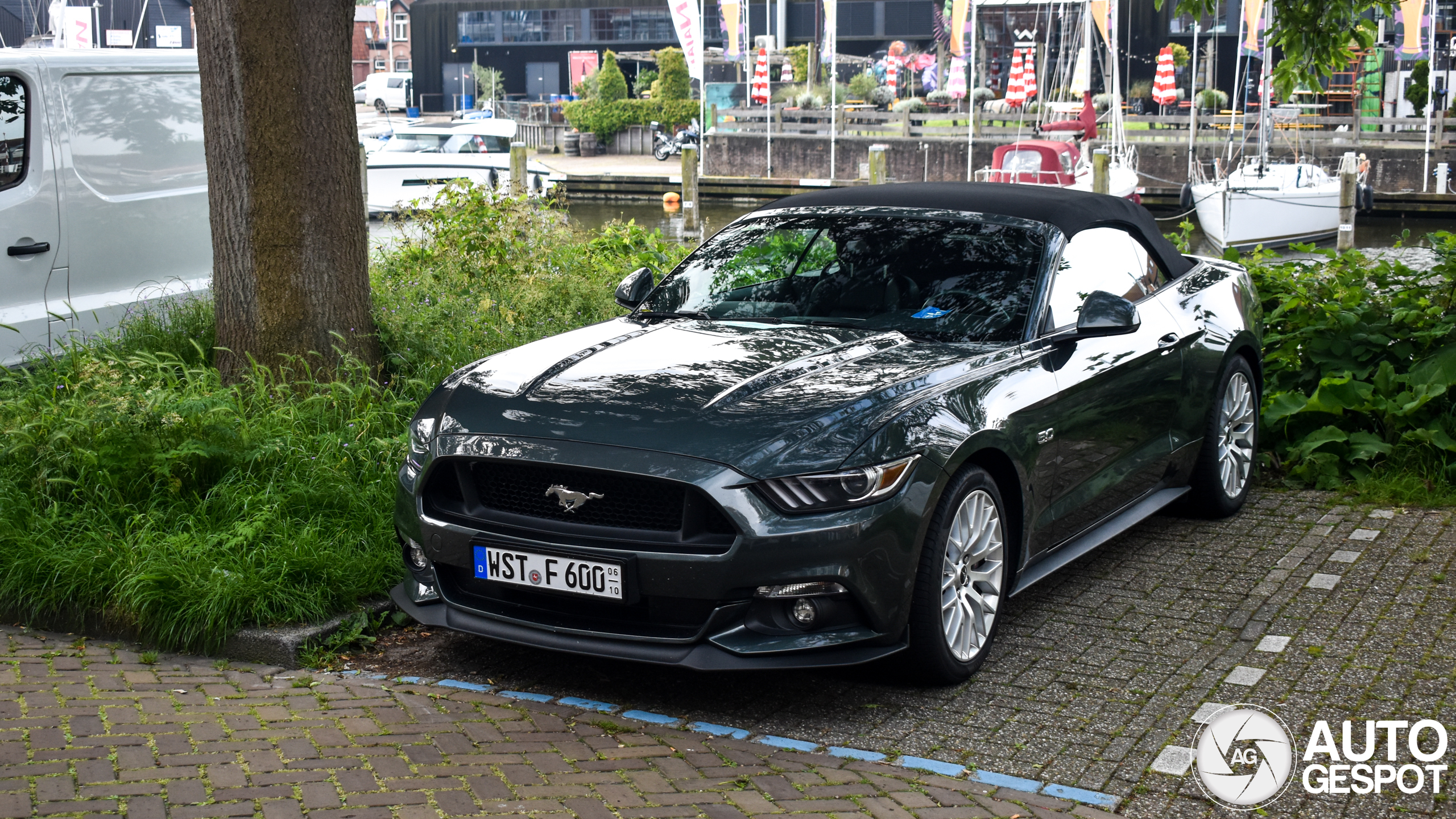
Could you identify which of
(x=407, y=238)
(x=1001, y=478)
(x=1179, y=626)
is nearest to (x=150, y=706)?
(x=1001, y=478)

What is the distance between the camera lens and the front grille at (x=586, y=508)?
4.01 m

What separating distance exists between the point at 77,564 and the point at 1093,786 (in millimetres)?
3564

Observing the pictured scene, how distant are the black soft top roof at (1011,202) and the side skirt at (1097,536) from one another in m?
1.07

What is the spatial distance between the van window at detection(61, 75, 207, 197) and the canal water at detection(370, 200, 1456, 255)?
58.7ft

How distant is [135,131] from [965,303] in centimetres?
482

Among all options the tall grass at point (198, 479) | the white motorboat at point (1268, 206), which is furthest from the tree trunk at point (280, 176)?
the white motorboat at point (1268, 206)

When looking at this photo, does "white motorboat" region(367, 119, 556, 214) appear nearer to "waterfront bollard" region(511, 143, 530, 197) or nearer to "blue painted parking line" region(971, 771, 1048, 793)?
"waterfront bollard" region(511, 143, 530, 197)

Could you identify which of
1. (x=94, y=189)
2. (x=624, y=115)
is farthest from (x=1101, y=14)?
(x=94, y=189)

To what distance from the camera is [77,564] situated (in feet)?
16.4

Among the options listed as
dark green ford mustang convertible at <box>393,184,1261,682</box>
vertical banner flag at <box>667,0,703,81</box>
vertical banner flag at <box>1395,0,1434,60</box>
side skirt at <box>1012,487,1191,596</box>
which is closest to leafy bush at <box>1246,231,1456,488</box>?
side skirt at <box>1012,487,1191,596</box>

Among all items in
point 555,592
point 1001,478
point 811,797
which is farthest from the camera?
point 1001,478

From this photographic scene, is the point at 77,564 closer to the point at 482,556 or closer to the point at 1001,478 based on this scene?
the point at 482,556
